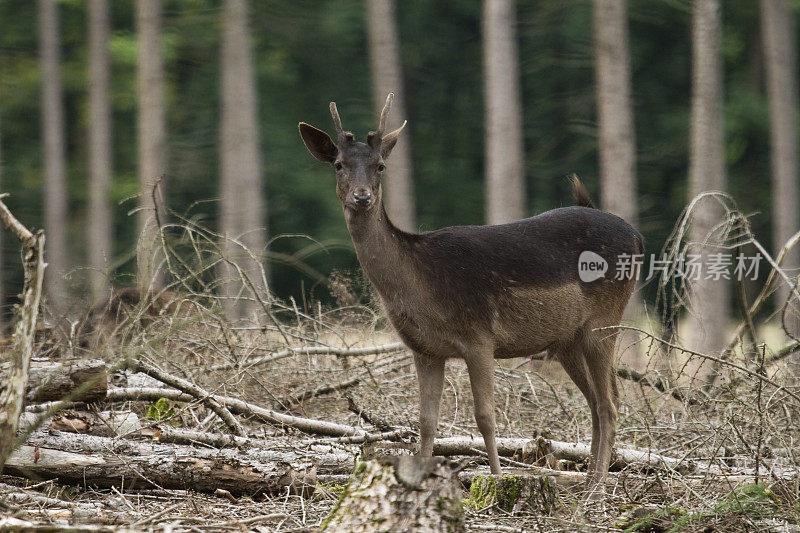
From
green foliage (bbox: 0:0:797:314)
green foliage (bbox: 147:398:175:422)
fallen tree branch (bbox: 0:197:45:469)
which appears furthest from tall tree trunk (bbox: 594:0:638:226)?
fallen tree branch (bbox: 0:197:45:469)

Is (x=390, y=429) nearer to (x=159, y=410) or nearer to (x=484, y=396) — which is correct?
(x=484, y=396)

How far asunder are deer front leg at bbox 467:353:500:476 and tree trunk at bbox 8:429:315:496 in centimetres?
105

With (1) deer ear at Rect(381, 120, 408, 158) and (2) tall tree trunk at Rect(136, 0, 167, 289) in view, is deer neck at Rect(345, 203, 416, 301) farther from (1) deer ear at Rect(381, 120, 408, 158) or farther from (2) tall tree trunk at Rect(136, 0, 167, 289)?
(2) tall tree trunk at Rect(136, 0, 167, 289)

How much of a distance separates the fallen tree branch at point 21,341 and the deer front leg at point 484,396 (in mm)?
2646

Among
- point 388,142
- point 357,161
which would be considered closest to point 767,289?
point 388,142

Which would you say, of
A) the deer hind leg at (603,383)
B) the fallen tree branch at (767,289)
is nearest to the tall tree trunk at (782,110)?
the fallen tree branch at (767,289)

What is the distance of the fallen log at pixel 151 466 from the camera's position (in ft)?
17.5

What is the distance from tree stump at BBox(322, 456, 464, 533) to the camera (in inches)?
151

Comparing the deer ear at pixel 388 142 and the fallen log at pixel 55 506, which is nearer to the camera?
the fallen log at pixel 55 506

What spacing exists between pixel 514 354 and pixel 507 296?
41 cm

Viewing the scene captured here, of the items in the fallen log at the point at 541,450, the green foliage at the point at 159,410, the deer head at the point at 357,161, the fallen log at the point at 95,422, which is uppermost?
the deer head at the point at 357,161

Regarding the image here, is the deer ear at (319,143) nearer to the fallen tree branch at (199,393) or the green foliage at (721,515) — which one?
the fallen tree branch at (199,393)


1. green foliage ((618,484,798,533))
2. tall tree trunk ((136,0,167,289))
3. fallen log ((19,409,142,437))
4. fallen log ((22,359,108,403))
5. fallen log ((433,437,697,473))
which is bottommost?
fallen log ((433,437,697,473))

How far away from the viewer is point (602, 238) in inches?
257
